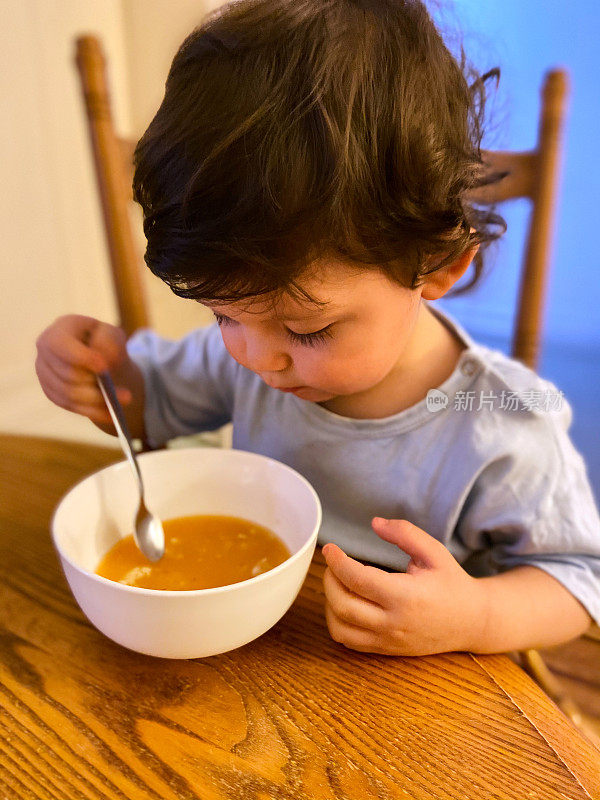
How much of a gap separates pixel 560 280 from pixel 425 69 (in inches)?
18.2

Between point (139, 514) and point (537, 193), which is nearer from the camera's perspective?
point (139, 514)

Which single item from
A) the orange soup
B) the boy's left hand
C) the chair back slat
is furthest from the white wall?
the boy's left hand

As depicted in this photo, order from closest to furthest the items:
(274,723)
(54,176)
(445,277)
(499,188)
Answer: (274,723)
(445,277)
(499,188)
(54,176)

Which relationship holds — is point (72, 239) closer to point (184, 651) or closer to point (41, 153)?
point (41, 153)

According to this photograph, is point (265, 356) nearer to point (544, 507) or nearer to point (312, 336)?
point (312, 336)

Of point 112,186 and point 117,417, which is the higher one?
point 112,186

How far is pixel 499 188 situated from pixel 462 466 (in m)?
0.29

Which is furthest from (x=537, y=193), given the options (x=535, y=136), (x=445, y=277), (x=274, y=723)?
(x=274, y=723)

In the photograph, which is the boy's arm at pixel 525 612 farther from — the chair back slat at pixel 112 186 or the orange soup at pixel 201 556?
the chair back slat at pixel 112 186

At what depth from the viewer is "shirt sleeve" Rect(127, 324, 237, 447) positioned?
1.89 ft

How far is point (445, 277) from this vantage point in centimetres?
37

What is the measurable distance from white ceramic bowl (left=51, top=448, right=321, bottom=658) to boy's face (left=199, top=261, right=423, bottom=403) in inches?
2.8

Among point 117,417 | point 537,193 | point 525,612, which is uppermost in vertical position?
point 537,193

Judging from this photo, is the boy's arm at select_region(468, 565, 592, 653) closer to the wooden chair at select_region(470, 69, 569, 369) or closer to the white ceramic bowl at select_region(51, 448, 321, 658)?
the white ceramic bowl at select_region(51, 448, 321, 658)
